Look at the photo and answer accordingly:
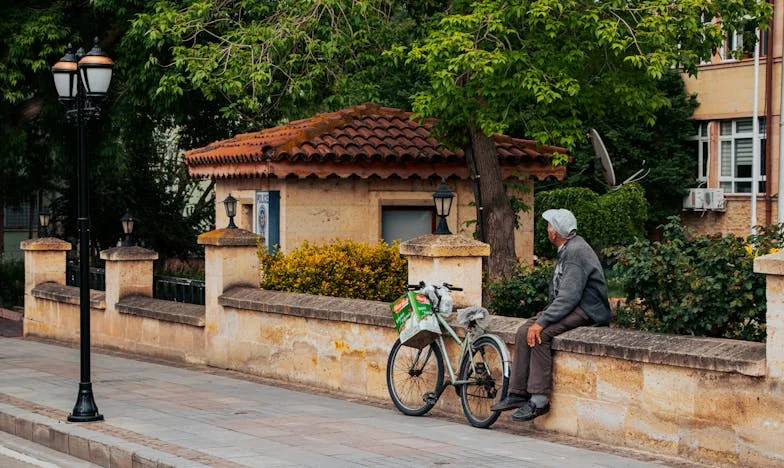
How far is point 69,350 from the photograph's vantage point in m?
19.1

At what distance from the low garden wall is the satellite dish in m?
13.0

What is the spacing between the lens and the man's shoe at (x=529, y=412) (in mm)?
10484

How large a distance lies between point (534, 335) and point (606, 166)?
1729 cm

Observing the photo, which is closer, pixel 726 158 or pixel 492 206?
pixel 492 206

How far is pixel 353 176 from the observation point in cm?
1958

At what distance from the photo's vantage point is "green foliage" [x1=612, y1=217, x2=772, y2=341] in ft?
33.6

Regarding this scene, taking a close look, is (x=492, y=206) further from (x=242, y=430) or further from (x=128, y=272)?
(x=242, y=430)

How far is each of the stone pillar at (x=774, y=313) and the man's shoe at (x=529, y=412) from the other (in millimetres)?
2178

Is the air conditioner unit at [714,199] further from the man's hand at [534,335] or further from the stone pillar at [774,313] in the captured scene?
the stone pillar at [774,313]

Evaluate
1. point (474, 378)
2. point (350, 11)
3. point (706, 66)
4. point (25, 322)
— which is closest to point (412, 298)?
point (474, 378)

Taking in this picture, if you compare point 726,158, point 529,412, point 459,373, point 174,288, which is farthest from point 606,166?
point 529,412

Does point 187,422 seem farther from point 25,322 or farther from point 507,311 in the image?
point 25,322

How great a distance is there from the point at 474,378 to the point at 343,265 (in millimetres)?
5683

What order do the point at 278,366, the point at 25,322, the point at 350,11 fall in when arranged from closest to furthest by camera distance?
the point at 278,366 < the point at 350,11 < the point at 25,322
